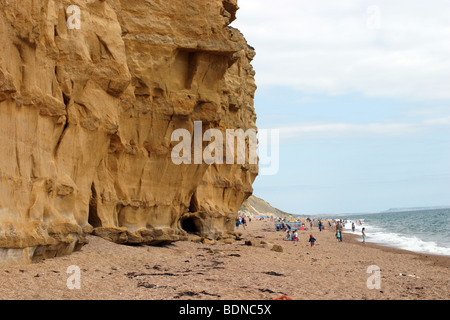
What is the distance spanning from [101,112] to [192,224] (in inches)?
509

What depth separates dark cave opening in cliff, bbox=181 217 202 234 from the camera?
25.2m

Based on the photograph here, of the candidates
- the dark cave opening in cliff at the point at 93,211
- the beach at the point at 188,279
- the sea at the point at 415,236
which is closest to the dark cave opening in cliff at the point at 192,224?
the beach at the point at 188,279

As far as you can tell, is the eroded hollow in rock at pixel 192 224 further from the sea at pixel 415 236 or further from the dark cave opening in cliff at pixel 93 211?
the sea at pixel 415 236

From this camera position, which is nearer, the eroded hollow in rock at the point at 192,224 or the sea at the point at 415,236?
the eroded hollow in rock at the point at 192,224

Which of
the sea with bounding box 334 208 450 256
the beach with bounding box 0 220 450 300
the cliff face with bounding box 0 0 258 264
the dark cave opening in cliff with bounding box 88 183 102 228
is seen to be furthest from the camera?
the sea with bounding box 334 208 450 256

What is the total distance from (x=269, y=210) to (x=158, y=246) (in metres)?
112

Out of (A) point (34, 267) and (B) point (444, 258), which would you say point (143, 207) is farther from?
(B) point (444, 258)

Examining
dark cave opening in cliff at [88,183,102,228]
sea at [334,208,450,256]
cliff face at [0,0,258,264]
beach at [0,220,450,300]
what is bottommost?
sea at [334,208,450,256]

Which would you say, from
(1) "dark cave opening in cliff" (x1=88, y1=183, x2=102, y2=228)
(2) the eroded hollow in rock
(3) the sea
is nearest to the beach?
(1) "dark cave opening in cliff" (x1=88, y1=183, x2=102, y2=228)

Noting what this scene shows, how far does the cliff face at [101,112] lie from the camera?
10438mm

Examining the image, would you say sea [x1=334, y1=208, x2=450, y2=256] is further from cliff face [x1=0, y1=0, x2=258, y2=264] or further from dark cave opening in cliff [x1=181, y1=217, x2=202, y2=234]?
cliff face [x1=0, y1=0, x2=258, y2=264]

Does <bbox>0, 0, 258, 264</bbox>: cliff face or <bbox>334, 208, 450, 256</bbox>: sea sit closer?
<bbox>0, 0, 258, 264</bbox>: cliff face

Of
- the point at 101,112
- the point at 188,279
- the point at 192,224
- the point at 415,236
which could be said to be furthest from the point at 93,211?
the point at 415,236

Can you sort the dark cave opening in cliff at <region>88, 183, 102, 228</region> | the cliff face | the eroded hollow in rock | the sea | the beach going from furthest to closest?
the sea < the eroded hollow in rock < the dark cave opening in cliff at <region>88, 183, 102, 228</region> < the cliff face < the beach
